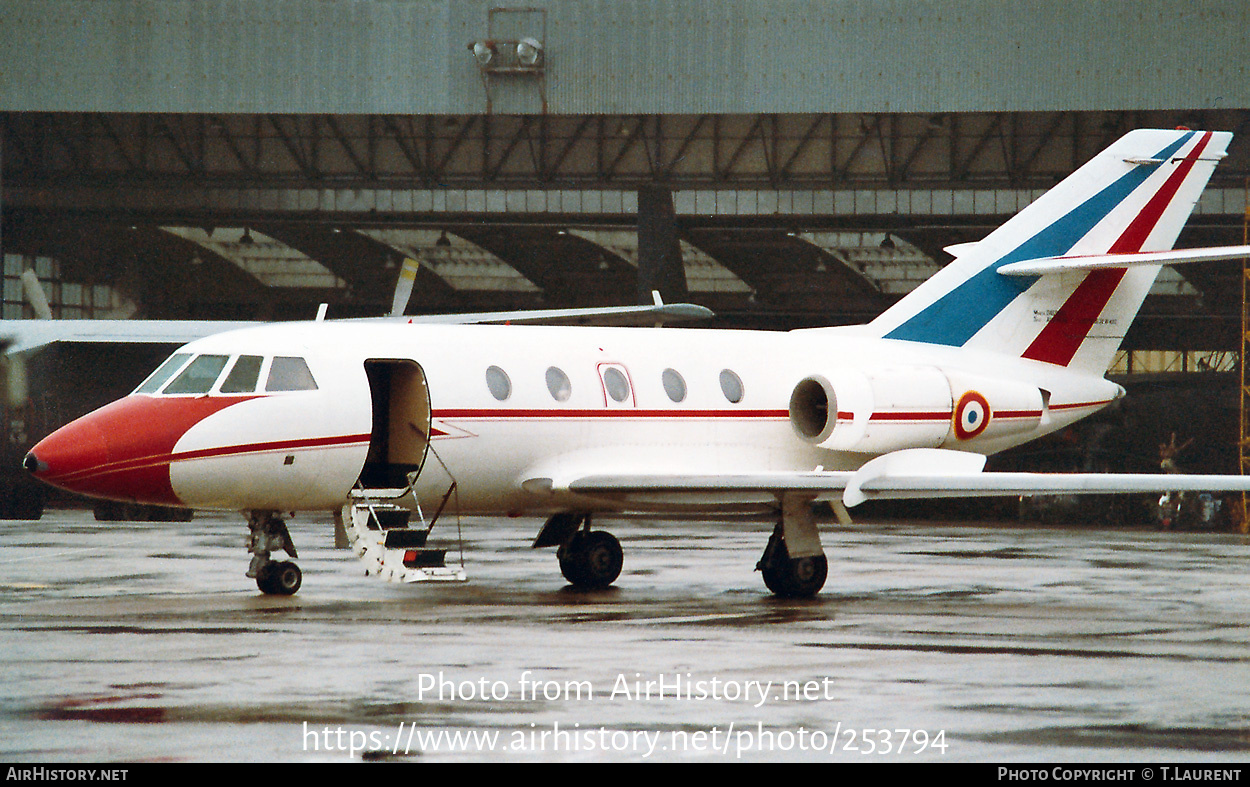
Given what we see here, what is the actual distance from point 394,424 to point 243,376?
80.6 inches

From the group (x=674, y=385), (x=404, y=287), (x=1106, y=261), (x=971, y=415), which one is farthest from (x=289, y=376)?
(x=404, y=287)

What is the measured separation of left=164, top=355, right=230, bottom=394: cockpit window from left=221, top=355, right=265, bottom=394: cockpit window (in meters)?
0.12

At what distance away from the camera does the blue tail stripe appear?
18500 mm

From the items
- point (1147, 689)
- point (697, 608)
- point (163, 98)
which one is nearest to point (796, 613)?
point (697, 608)

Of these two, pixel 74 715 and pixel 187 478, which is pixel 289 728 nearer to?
pixel 74 715

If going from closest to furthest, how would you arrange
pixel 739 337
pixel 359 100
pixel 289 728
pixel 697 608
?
pixel 289 728 < pixel 697 608 < pixel 739 337 < pixel 359 100

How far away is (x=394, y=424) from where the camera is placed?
16.6 m

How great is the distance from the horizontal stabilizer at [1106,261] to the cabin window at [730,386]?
3.59 m

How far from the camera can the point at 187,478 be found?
14.5 meters

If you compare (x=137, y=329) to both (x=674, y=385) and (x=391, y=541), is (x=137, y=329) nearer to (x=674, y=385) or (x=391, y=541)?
(x=674, y=385)

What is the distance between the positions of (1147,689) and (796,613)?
5191 mm

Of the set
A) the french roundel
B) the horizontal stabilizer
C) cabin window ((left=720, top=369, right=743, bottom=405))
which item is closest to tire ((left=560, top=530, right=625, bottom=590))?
cabin window ((left=720, top=369, right=743, bottom=405))

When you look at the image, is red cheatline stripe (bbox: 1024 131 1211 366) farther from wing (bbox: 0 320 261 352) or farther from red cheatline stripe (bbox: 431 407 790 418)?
wing (bbox: 0 320 261 352)

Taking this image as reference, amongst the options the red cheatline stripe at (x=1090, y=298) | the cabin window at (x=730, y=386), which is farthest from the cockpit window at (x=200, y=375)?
the red cheatline stripe at (x=1090, y=298)
